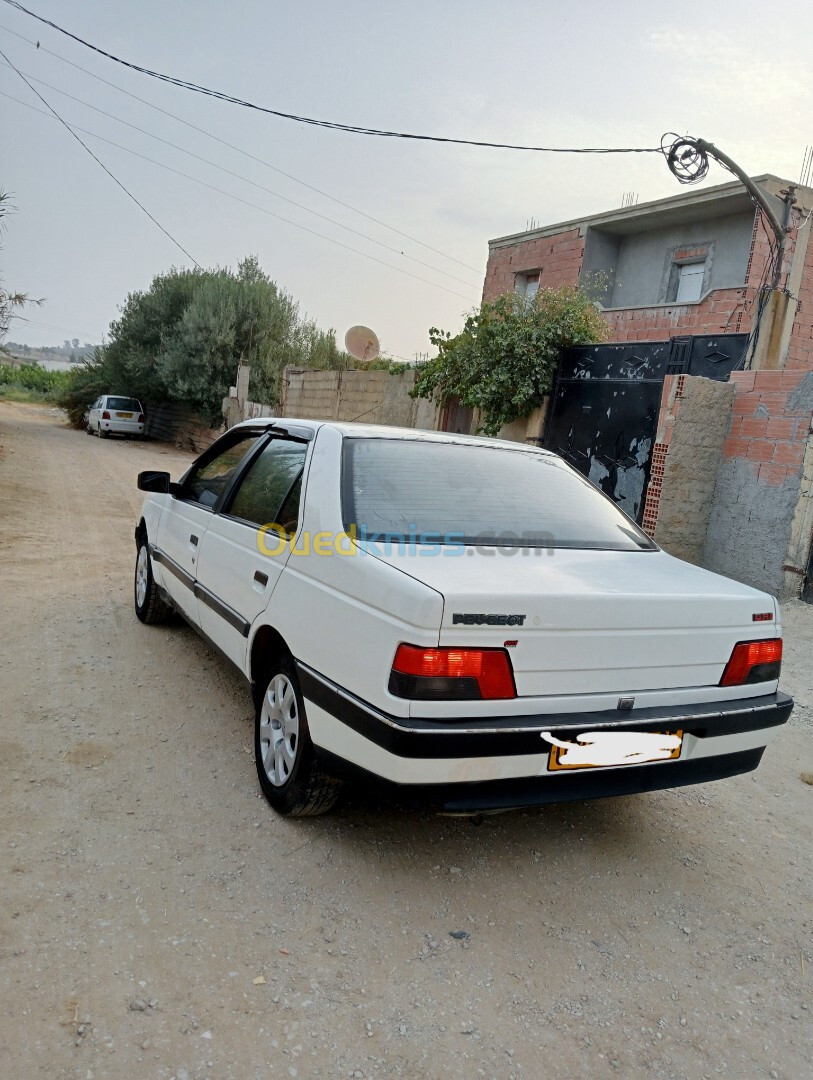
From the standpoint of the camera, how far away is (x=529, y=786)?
2.41 m

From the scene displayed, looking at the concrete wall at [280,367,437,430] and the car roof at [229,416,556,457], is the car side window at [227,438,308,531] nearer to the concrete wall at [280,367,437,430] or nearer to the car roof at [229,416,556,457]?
the car roof at [229,416,556,457]

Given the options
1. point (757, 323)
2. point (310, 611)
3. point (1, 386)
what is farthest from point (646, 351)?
point (1, 386)

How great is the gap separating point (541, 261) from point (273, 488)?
1576 centimetres

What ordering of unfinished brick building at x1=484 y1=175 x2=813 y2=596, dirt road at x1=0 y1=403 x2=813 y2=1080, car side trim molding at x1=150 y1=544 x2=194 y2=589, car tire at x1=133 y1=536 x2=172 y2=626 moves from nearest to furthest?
1. dirt road at x1=0 y1=403 x2=813 y2=1080
2. car side trim molding at x1=150 y1=544 x2=194 y2=589
3. car tire at x1=133 y1=536 x2=172 y2=626
4. unfinished brick building at x1=484 y1=175 x2=813 y2=596

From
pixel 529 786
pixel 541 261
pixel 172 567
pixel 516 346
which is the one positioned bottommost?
pixel 529 786

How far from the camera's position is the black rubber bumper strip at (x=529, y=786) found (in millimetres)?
2322

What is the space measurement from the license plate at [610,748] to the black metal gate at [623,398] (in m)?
6.27

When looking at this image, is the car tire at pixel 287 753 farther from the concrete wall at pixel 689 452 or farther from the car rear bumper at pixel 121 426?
the car rear bumper at pixel 121 426

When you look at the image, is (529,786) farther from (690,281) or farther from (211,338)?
(211,338)

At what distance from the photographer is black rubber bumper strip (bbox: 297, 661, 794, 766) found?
87.4 inches

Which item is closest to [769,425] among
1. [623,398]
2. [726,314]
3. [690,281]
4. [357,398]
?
[623,398]

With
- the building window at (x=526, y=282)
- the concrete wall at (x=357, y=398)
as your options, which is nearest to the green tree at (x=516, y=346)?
the concrete wall at (x=357, y=398)

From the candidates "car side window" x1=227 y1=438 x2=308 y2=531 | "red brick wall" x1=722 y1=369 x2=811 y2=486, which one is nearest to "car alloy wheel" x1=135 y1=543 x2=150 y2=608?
"car side window" x1=227 y1=438 x2=308 y2=531

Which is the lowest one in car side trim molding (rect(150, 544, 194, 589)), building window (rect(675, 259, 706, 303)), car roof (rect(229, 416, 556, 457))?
car side trim molding (rect(150, 544, 194, 589))
